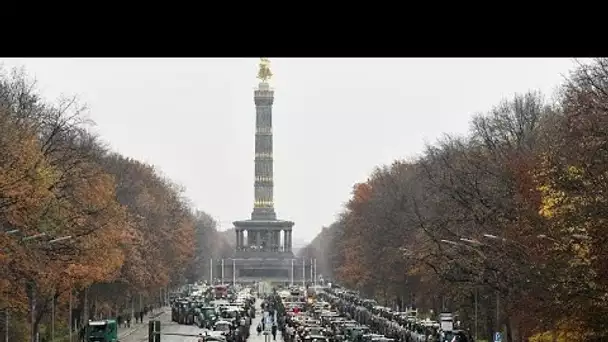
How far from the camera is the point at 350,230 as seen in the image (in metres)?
118

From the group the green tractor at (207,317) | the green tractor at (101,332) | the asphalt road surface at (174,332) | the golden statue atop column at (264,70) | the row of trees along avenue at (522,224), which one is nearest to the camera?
the row of trees along avenue at (522,224)

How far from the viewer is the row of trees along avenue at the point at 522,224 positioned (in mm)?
35688

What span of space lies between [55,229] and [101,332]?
9.08 meters

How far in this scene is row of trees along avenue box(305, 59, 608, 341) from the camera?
3569 cm

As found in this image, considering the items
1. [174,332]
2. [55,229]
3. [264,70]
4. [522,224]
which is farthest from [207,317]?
[264,70]

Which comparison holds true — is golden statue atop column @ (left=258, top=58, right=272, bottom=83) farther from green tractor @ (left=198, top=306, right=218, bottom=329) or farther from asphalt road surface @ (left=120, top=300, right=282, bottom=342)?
green tractor @ (left=198, top=306, right=218, bottom=329)

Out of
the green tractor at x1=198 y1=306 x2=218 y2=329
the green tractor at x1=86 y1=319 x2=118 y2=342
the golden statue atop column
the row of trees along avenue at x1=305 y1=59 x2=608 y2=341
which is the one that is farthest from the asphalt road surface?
the golden statue atop column

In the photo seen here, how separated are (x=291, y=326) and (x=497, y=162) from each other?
18197mm

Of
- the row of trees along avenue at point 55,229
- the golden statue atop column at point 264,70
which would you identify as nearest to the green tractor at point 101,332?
the row of trees along avenue at point 55,229

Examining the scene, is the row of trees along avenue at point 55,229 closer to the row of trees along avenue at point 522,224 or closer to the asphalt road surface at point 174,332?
the asphalt road surface at point 174,332

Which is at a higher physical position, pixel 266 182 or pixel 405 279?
pixel 266 182

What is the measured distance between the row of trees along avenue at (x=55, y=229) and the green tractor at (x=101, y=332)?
83.5 inches
